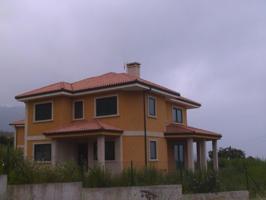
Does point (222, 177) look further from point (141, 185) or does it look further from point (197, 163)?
point (197, 163)

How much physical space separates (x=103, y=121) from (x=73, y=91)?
125 inches

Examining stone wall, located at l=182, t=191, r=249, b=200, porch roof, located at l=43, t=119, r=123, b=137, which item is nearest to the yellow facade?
porch roof, located at l=43, t=119, r=123, b=137

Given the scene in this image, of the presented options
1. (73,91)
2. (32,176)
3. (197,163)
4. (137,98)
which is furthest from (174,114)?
(32,176)

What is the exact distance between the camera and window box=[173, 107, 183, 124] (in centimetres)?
3340

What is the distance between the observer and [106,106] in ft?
91.7

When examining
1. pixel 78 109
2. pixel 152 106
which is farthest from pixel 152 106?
pixel 78 109

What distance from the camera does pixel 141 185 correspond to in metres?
16.9

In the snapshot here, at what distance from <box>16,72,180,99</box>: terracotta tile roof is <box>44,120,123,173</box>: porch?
2.41m

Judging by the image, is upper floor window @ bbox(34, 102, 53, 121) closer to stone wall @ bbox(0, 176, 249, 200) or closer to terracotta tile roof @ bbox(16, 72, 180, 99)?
terracotta tile roof @ bbox(16, 72, 180, 99)

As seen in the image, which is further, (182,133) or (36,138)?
(36,138)

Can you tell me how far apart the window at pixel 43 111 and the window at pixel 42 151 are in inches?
75.1

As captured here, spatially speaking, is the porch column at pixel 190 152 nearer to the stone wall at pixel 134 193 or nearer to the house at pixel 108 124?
the house at pixel 108 124

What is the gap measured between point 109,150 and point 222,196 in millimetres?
9609

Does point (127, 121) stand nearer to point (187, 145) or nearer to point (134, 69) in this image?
point (187, 145)
